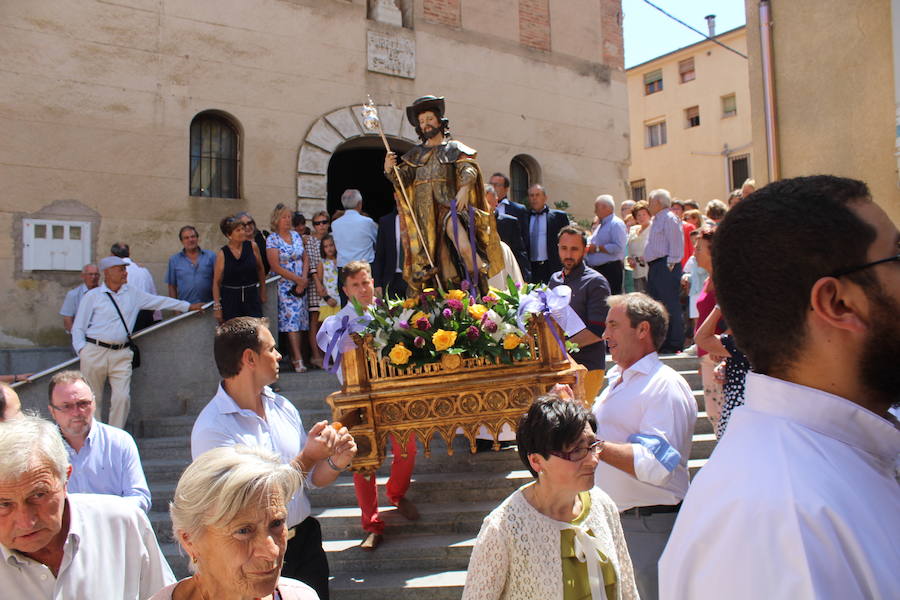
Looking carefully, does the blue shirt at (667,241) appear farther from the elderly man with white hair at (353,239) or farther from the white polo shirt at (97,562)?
the white polo shirt at (97,562)

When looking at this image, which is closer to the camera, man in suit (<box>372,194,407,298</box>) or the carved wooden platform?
the carved wooden platform

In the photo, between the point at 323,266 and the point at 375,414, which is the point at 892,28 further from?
the point at 375,414

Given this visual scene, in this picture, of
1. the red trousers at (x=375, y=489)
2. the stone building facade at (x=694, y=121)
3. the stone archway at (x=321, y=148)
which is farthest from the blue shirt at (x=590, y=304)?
the stone building facade at (x=694, y=121)

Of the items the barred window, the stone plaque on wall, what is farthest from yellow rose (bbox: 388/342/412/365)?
the stone plaque on wall

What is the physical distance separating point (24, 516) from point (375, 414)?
→ 2423 millimetres

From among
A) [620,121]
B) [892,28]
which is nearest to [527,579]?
[892,28]

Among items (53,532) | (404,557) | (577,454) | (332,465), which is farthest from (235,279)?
(577,454)

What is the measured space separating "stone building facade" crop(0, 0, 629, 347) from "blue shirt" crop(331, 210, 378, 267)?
11.2 feet

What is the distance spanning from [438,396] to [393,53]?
34.6ft

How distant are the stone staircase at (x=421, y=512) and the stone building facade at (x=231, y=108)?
4.43 meters

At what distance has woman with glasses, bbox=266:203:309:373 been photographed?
9672 mm

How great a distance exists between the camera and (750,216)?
1.46 meters

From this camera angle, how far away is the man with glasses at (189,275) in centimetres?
1009

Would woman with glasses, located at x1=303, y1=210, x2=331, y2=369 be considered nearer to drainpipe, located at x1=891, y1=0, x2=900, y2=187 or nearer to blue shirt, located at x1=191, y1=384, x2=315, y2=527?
blue shirt, located at x1=191, y1=384, x2=315, y2=527
